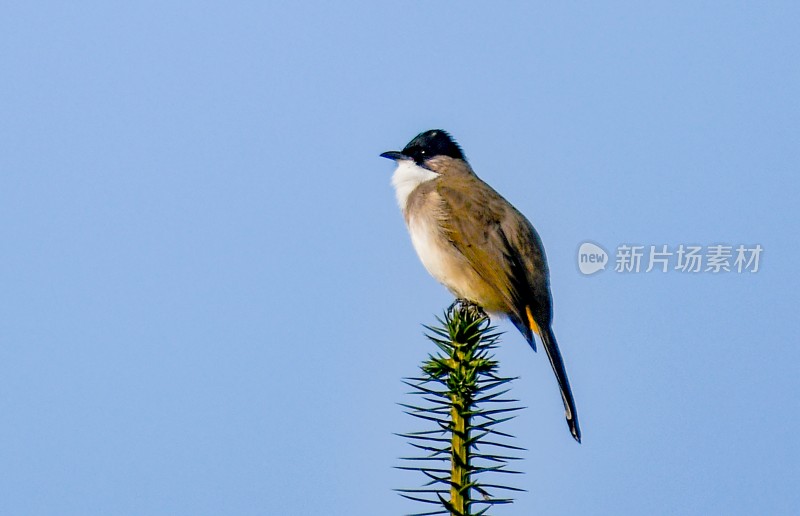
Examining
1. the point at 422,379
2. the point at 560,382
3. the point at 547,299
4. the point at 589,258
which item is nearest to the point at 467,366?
the point at 422,379

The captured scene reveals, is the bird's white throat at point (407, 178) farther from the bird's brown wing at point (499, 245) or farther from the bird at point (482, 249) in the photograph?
the bird's brown wing at point (499, 245)

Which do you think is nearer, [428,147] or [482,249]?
[482,249]

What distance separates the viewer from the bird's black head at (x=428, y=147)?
350 inches

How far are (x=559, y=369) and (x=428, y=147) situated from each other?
2.91 metres

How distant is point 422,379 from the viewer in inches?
141

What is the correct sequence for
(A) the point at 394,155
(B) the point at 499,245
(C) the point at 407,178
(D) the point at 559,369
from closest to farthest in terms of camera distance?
(D) the point at 559,369 < (B) the point at 499,245 < (C) the point at 407,178 < (A) the point at 394,155

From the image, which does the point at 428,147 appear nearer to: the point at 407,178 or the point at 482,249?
the point at 407,178

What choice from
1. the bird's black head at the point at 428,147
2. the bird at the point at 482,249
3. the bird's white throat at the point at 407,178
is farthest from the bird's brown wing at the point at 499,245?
the bird's black head at the point at 428,147

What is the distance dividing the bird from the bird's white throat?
18 millimetres

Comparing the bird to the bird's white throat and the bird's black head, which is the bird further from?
the bird's black head

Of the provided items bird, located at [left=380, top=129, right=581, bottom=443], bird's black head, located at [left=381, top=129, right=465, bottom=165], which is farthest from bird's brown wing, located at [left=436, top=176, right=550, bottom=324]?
bird's black head, located at [left=381, top=129, right=465, bottom=165]

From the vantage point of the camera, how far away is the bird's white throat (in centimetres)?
877

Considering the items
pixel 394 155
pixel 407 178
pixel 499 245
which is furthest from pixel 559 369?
pixel 394 155

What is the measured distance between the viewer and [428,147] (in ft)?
29.2
